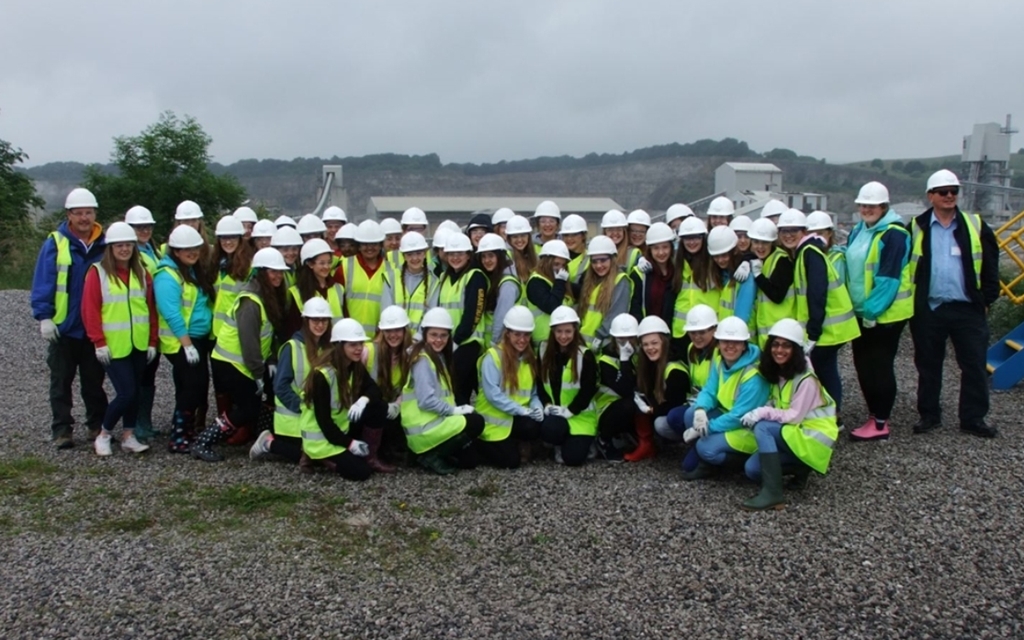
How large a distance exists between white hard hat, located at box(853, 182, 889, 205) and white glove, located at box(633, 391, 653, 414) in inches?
96.6

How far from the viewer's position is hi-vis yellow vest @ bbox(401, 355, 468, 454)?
6.23 meters

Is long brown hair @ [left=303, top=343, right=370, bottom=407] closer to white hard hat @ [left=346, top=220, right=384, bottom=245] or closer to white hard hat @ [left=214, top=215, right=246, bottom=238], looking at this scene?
white hard hat @ [left=346, top=220, right=384, bottom=245]

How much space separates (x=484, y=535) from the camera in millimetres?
5133

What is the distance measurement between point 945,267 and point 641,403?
278 centimetres

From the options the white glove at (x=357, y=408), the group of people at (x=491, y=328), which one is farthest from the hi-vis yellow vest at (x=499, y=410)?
the white glove at (x=357, y=408)

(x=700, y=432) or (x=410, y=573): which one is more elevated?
(x=700, y=432)

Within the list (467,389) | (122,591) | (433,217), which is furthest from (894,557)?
(433,217)

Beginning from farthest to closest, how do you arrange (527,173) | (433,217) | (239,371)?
(527,173)
(433,217)
(239,371)

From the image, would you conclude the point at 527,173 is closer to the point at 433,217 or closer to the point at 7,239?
the point at 433,217

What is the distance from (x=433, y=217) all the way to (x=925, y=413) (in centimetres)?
2533

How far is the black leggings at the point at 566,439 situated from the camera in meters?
6.48

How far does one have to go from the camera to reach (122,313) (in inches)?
254

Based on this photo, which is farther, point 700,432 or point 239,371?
point 239,371

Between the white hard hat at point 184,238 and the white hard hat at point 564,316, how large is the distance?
9.76 ft
